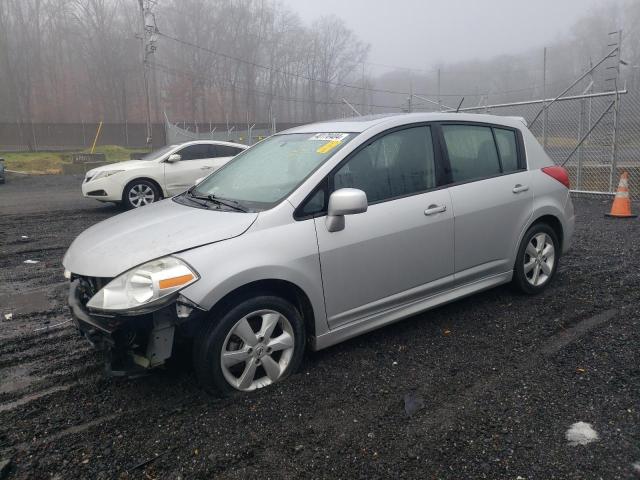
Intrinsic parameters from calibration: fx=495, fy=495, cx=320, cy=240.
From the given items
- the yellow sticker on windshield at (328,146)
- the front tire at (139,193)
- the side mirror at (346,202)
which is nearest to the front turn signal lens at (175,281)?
the side mirror at (346,202)

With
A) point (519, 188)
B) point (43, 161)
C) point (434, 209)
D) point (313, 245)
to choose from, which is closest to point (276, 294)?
point (313, 245)

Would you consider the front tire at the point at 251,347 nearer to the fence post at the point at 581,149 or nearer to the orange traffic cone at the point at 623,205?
the orange traffic cone at the point at 623,205

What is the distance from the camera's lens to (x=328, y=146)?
3.58m

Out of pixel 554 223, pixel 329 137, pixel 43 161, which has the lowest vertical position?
pixel 554 223

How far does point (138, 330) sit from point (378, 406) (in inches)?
57.0

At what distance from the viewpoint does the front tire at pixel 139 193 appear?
403 inches

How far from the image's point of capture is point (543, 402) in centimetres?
292

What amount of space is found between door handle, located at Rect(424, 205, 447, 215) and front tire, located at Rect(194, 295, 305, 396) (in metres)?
1.29

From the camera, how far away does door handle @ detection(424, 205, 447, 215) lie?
3720mm

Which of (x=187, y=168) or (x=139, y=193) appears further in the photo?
(x=187, y=168)

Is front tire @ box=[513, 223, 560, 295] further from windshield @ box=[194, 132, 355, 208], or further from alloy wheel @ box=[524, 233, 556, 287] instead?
windshield @ box=[194, 132, 355, 208]

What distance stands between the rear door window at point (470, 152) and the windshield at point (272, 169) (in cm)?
99

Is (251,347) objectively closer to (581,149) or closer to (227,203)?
(227,203)

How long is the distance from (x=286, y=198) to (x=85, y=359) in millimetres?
1920
